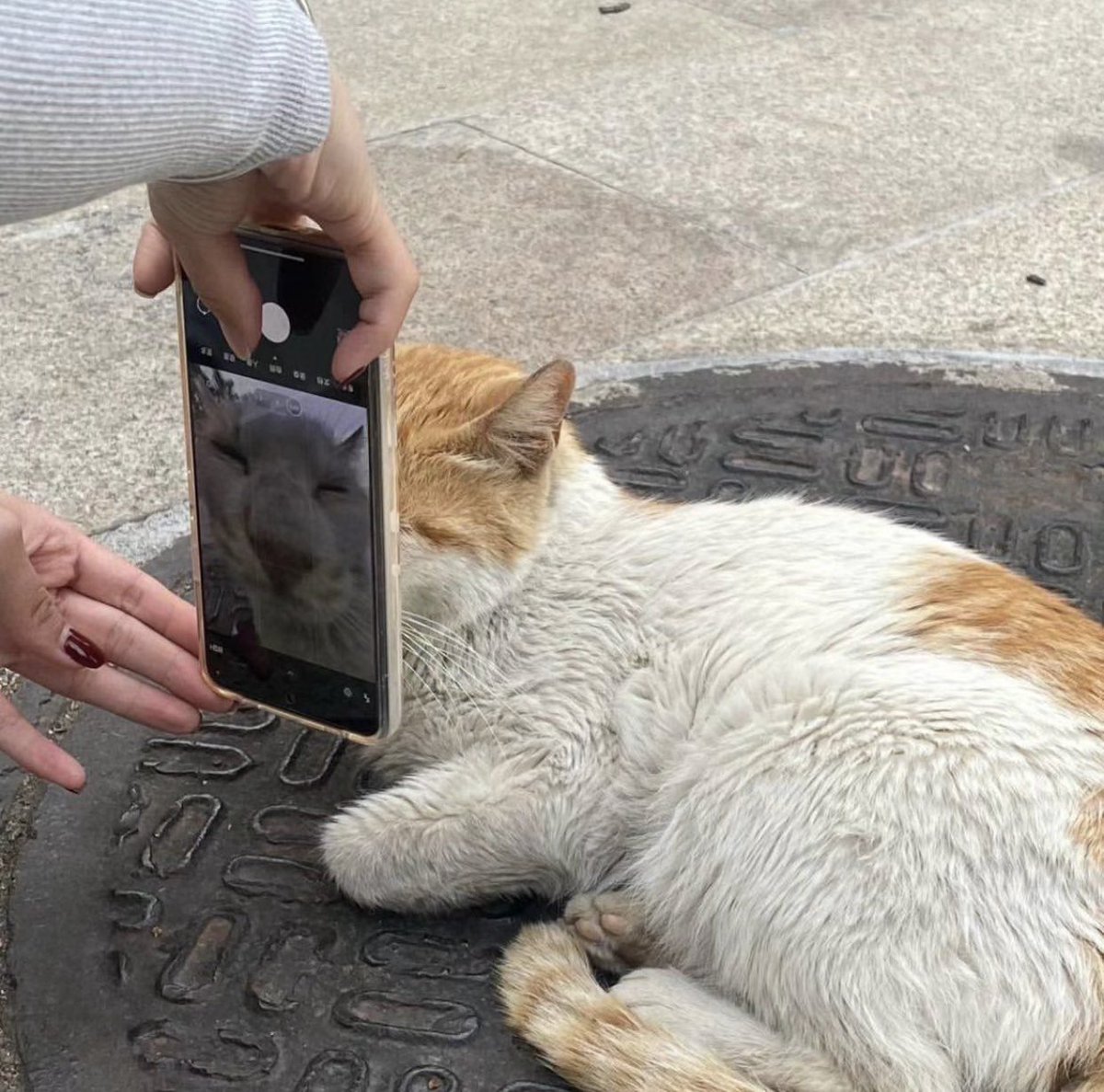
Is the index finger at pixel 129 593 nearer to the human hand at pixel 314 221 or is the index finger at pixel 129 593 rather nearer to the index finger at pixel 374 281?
the human hand at pixel 314 221

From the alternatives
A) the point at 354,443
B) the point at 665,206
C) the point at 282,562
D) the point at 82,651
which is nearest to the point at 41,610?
the point at 82,651

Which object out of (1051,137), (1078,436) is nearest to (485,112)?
(1051,137)

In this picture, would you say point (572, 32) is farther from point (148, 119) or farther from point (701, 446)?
point (148, 119)

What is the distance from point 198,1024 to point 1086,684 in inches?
52.7

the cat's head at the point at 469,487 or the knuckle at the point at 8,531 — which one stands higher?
the knuckle at the point at 8,531

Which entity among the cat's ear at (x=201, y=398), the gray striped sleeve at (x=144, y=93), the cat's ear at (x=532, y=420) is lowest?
the cat's ear at (x=532, y=420)

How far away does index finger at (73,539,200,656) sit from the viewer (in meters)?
2.31

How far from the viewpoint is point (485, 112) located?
509 centimetres

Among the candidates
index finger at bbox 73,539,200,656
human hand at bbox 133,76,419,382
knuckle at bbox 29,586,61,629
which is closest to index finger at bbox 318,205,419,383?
human hand at bbox 133,76,419,382

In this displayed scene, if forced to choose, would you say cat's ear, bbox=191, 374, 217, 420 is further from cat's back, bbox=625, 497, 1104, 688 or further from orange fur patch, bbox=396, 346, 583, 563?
cat's back, bbox=625, 497, 1104, 688

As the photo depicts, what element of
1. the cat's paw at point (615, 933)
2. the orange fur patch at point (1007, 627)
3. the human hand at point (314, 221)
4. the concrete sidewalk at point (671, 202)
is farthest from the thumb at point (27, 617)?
the orange fur patch at point (1007, 627)

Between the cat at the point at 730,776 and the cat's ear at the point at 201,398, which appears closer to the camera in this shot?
the cat at the point at 730,776

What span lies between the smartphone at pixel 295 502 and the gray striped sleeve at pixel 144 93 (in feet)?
1.01

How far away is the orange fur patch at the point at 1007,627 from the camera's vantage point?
1.99 m
